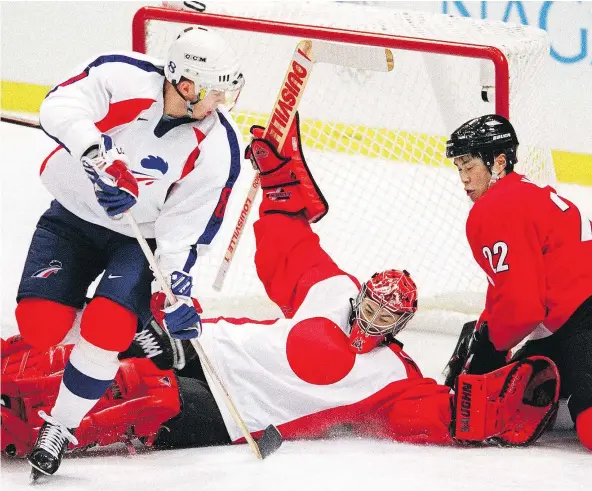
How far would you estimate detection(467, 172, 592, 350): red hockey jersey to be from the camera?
2971mm

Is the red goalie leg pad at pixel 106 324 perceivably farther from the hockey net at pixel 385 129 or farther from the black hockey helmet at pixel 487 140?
the hockey net at pixel 385 129

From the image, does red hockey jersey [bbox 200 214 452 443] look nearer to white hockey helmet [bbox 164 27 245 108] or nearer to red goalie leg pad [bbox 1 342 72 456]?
red goalie leg pad [bbox 1 342 72 456]

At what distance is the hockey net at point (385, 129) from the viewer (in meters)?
3.71

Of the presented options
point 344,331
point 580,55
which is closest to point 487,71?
point 344,331

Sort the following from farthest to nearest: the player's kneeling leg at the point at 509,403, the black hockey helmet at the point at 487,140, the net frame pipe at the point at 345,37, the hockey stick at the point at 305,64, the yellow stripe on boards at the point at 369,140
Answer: the yellow stripe on boards at the point at 369,140
the hockey stick at the point at 305,64
the net frame pipe at the point at 345,37
the black hockey helmet at the point at 487,140
the player's kneeling leg at the point at 509,403

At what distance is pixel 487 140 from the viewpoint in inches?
123

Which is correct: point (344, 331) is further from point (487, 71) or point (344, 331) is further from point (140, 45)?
point (140, 45)

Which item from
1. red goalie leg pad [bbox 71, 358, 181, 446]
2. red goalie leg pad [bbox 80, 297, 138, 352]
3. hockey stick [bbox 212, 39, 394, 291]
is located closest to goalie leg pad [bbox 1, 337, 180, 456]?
Result: red goalie leg pad [bbox 71, 358, 181, 446]

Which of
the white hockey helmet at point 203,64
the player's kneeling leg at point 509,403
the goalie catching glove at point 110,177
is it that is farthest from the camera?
the player's kneeling leg at point 509,403

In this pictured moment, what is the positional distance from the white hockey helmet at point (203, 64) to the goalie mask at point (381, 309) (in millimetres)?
681

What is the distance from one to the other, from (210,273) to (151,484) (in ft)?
5.41

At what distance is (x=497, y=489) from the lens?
2.60 meters

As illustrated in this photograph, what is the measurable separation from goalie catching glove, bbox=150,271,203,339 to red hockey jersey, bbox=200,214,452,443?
12.0 inches

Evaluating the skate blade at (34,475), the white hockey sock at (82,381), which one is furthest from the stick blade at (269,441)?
the skate blade at (34,475)
